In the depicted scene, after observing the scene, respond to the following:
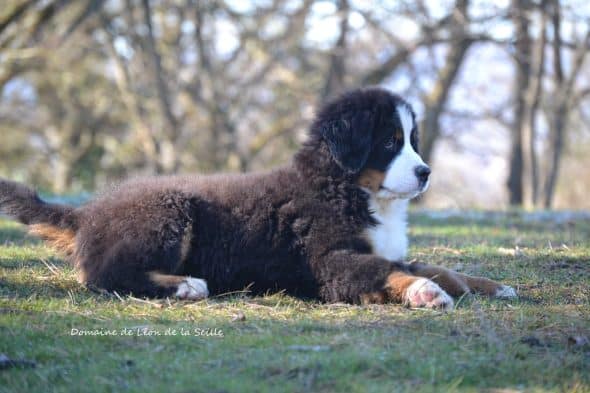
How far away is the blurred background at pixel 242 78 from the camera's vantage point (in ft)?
65.7

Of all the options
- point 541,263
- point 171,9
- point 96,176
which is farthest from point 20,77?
point 541,263

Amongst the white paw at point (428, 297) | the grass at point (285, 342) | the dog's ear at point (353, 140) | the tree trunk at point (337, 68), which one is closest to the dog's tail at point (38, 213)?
the grass at point (285, 342)

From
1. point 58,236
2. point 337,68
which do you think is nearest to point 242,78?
point 337,68

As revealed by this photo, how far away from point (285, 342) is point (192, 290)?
4.20ft

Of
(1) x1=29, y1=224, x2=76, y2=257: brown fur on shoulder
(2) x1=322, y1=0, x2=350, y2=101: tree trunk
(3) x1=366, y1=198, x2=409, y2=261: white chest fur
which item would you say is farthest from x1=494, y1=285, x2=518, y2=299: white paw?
(2) x1=322, y1=0, x2=350, y2=101: tree trunk

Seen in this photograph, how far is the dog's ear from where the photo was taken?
6020mm

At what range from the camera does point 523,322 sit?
5.04 meters

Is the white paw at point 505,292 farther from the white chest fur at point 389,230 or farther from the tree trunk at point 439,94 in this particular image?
the tree trunk at point 439,94

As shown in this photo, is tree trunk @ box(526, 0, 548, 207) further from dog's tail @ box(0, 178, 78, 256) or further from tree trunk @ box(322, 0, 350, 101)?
dog's tail @ box(0, 178, 78, 256)

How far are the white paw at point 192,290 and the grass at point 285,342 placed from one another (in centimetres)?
11

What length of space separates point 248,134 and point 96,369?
21.1 meters

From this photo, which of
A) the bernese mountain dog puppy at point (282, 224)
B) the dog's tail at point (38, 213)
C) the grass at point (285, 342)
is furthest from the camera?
the dog's tail at point (38, 213)

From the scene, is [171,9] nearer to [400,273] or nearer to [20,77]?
[20,77]

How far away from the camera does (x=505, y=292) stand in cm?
589
